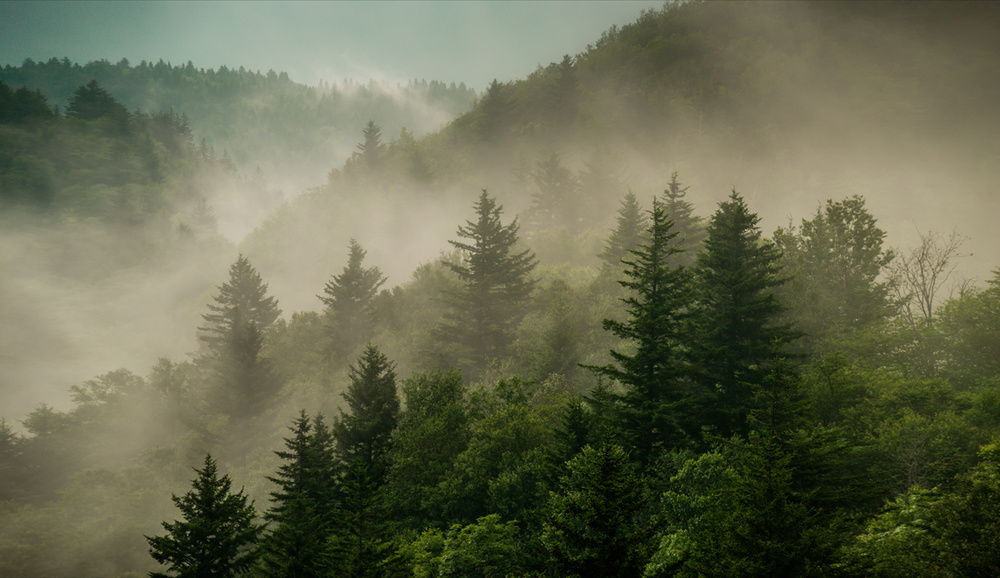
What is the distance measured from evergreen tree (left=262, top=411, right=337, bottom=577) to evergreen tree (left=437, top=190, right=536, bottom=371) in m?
17.4

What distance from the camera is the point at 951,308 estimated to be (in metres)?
32.3

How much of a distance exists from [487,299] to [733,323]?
23502 millimetres

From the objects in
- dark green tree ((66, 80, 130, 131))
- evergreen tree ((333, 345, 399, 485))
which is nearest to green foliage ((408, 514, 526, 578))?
evergreen tree ((333, 345, 399, 485))

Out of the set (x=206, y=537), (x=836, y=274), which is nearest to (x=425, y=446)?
(x=206, y=537)

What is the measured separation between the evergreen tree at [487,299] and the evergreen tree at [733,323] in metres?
20.8

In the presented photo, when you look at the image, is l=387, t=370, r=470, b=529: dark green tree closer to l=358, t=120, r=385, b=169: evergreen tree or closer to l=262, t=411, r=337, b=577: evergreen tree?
l=262, t=411, r=337, b=577: evergreen tree

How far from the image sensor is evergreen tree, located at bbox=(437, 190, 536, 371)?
43156 mm

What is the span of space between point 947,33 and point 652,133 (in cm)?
5082

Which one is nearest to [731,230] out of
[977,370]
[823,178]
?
[977,370]

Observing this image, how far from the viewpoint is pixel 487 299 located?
143 ft

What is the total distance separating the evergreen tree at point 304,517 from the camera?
21.5 m

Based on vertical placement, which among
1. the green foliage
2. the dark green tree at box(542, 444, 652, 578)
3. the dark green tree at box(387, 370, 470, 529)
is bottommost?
the green foliage

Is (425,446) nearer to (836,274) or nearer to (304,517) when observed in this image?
(304,517)

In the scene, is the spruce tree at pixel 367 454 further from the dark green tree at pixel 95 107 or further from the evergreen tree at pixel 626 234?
the dark green tree at pixel 95 107
